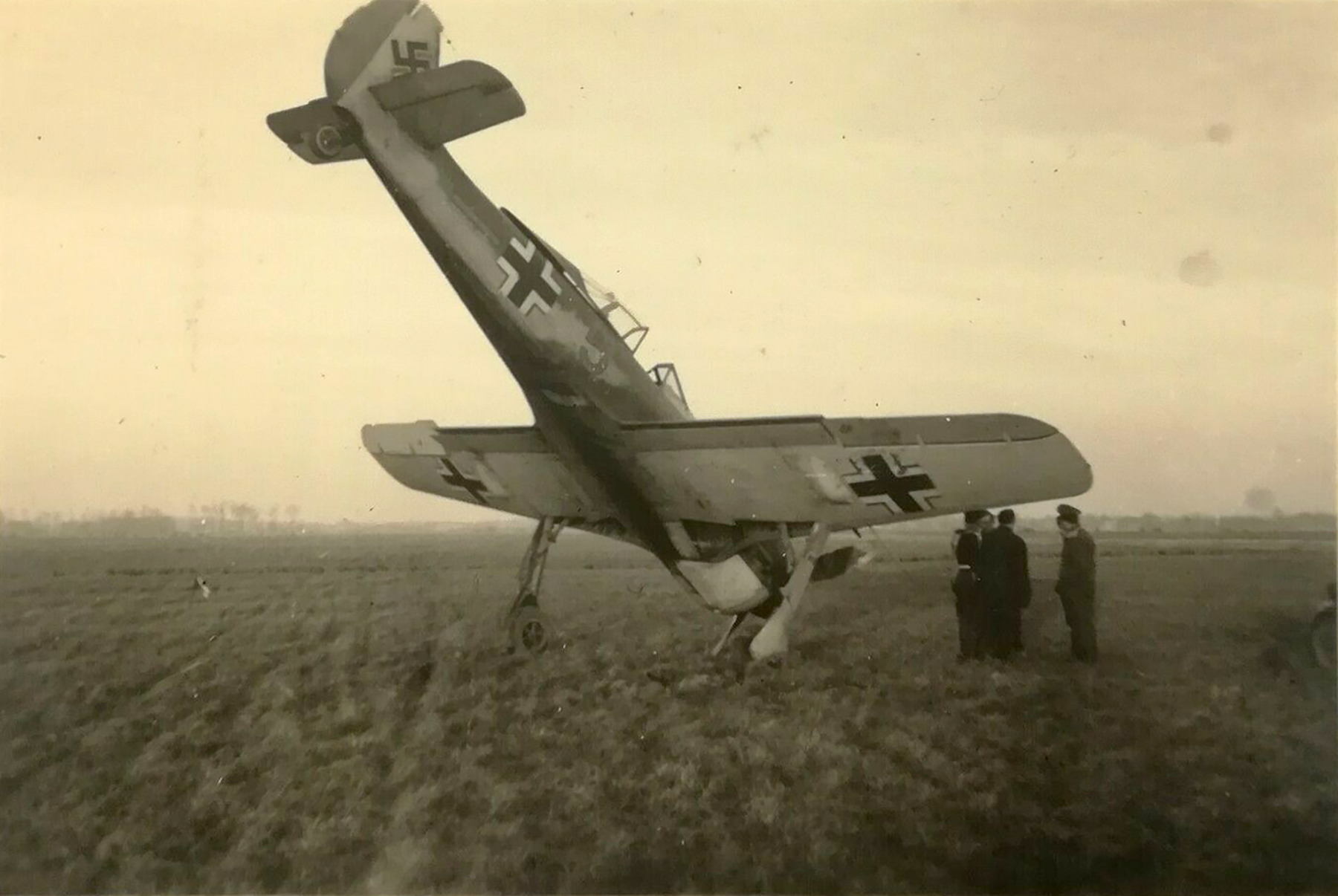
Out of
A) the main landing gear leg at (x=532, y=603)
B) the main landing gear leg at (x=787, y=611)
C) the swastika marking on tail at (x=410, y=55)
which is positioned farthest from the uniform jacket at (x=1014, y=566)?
the swastika marking on tail at (x=410, y=55)

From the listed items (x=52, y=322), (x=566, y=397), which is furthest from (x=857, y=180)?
(x=52, y=322)

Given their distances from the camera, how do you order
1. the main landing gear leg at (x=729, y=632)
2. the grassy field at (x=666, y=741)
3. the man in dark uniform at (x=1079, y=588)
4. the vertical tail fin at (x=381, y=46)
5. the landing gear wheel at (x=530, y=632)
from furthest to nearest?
1. the landing gear wheel at (x=530, y=632)
2. the main landing gear leg at (x=729, y=632)
3. the man in dark uniform at (x=1079, y=588)
4. the grassy field at (x=666, y=741)
5. the vertical tail fin at (x=381, y=46)

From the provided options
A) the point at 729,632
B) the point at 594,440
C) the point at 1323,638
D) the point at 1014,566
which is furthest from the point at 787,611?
the point at 1323,638

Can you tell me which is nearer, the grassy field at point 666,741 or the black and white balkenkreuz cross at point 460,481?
the grassy field at point 666,741

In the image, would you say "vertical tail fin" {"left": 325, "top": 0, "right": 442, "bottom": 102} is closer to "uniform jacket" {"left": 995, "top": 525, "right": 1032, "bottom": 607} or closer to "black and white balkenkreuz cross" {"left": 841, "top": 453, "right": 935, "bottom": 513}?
"black and white balkenkreuz cross" {"left": 841, "top": 453, "right": 935, "bottom": 513}

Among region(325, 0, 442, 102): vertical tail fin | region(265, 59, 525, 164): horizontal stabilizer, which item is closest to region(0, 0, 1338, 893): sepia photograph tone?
region(265, 59, 525, 164): horizontal stabilizer

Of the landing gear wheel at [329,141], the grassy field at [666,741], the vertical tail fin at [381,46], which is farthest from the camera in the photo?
the grassy field at [666,741]

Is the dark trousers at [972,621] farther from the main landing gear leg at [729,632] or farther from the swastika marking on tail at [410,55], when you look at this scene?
the swastika marking on tail at [410,55]
